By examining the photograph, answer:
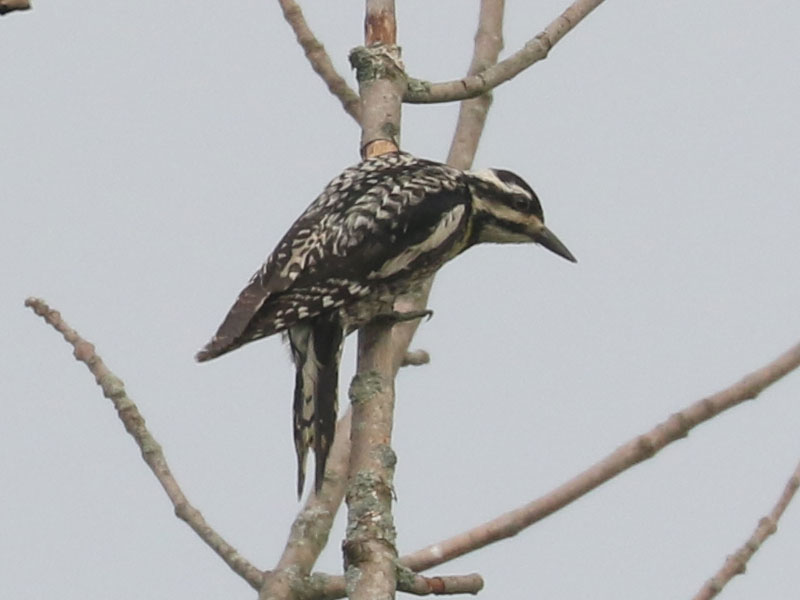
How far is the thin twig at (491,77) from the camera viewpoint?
451 cm

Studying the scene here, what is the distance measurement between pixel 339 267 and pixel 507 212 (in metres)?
0.80

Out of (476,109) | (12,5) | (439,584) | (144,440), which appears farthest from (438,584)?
(476,109)

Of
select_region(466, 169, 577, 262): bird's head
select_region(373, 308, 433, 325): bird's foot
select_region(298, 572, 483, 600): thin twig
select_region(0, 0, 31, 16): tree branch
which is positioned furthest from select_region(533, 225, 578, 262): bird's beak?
select_region(0, 0, 31, 16): tree branch

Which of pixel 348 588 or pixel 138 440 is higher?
pixel 138 440

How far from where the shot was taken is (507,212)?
502 cm

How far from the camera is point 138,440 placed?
356 centimetres

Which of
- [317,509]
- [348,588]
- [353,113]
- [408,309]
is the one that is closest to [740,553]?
[348,588]

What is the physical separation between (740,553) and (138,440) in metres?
1.38

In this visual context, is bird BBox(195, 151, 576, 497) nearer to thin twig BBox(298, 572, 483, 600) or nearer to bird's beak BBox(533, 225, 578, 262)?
bird's beak BBox(533, 225, 578, 262)

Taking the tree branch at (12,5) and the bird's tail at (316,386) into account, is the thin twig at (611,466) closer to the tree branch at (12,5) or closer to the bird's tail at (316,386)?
the bird's tail at (316,386)

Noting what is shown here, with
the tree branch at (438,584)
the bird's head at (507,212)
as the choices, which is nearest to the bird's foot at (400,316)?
the bird's head at (507,212)

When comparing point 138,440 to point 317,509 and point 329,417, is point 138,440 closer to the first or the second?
point 317,509

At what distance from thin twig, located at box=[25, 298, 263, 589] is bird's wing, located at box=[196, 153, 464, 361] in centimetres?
62

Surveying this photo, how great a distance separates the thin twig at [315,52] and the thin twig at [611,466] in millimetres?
1799
